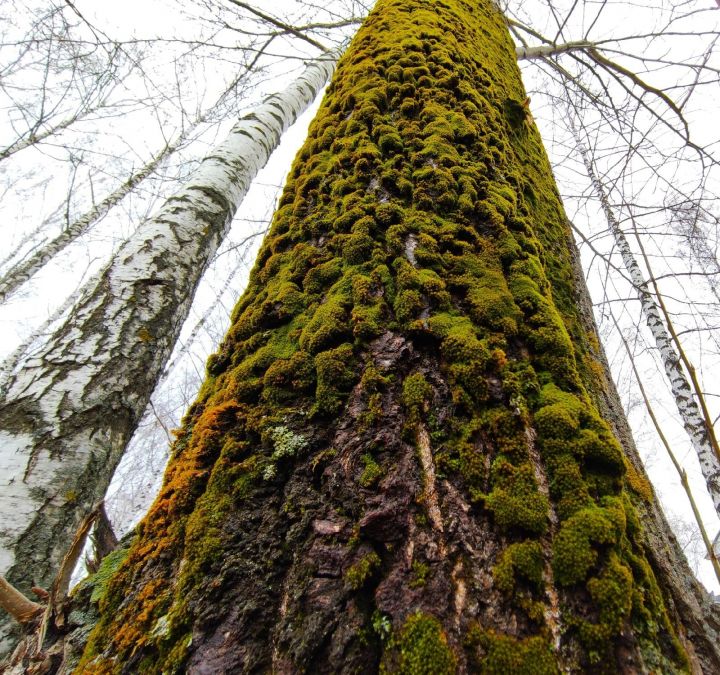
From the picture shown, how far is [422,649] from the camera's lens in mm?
577

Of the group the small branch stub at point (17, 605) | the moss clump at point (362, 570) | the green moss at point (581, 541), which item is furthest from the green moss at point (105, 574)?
the green moss at point (581, 541)

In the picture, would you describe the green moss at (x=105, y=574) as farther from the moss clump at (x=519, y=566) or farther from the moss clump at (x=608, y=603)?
the moss clump at (x=608, y=603)

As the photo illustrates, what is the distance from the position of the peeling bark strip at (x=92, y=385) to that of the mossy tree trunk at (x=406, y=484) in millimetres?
792

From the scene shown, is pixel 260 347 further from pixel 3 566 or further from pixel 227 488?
pixel 3 566

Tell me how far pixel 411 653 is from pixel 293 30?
6.04 metres

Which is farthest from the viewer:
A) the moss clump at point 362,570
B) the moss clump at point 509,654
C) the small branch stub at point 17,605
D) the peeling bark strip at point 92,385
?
the peeling bark strip at point 92,385

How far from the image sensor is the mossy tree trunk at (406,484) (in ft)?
1.99

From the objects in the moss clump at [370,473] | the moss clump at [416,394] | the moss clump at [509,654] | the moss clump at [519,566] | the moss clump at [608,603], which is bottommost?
the moss clump at [509,654]

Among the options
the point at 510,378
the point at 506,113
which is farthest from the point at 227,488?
the point at 506,113

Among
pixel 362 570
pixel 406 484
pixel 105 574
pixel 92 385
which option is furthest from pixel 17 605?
pixel 92 385

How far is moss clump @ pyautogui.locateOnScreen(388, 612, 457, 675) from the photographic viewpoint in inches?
21.9

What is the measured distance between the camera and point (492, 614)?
594 millimetres

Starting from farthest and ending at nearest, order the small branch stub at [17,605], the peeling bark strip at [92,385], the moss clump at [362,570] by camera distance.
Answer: the peeling bark strip at [92,385] < the small branch stub at [17,605] < the moss clump at [362,570]

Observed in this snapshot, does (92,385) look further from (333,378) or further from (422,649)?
(422,649)
